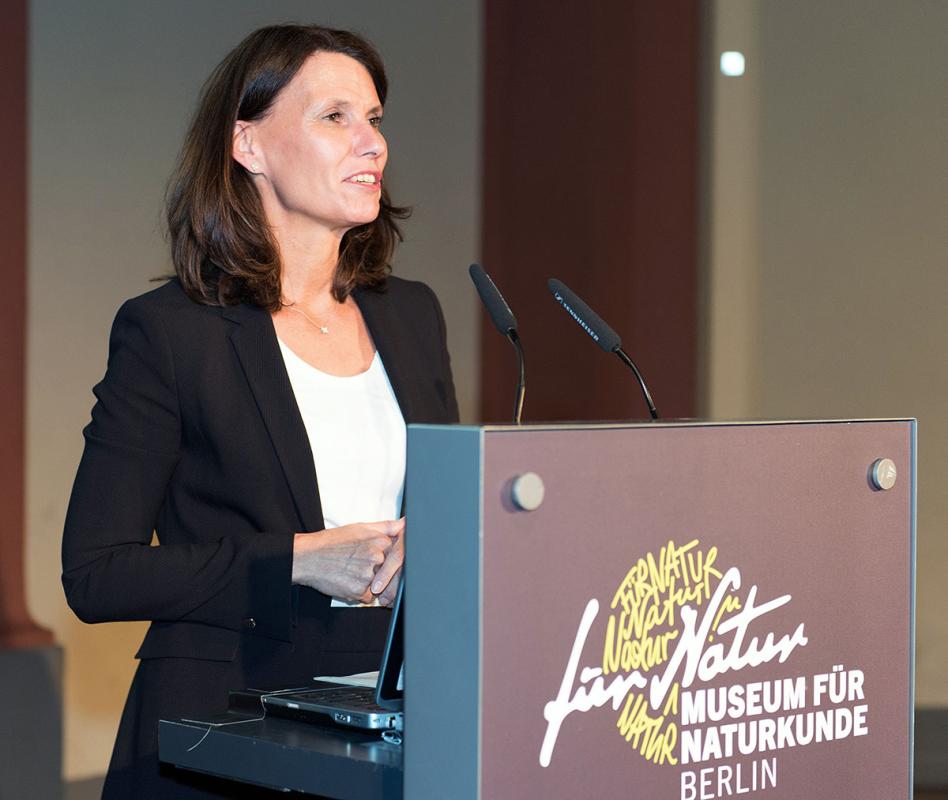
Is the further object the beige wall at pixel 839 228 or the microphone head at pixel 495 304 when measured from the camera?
the beige wall at pixel 839 228

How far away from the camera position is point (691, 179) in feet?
13.3

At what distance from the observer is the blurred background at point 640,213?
12.0ft

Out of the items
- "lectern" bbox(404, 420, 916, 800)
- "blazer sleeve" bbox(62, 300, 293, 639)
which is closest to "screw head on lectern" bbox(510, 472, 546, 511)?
"lectern" bbox(404, 420, 916, 800)

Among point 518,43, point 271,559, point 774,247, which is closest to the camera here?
point 271,559

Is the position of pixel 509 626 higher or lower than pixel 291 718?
higher

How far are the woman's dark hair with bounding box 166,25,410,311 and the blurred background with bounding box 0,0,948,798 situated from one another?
1.62 meters

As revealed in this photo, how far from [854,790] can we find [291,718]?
54 cm

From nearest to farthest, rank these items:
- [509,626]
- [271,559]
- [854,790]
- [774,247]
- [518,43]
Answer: [509,626]
[854,790]
[271,559]
[774,247]
[518,43]

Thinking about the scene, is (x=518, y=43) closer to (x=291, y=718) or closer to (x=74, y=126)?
(x=74, y=126)

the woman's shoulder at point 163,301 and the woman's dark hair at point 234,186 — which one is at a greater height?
the woman's dark hair at point 234,186

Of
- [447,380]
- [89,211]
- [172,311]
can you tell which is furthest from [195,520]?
[89,211]

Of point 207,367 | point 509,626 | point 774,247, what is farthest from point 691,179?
point 509,626

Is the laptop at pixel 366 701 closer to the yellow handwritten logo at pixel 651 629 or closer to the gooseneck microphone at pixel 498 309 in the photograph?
the yellow handwritten logo at pixel 651 629

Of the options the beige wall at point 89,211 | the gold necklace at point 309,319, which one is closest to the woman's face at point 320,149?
the gold necklace at point 309,319
